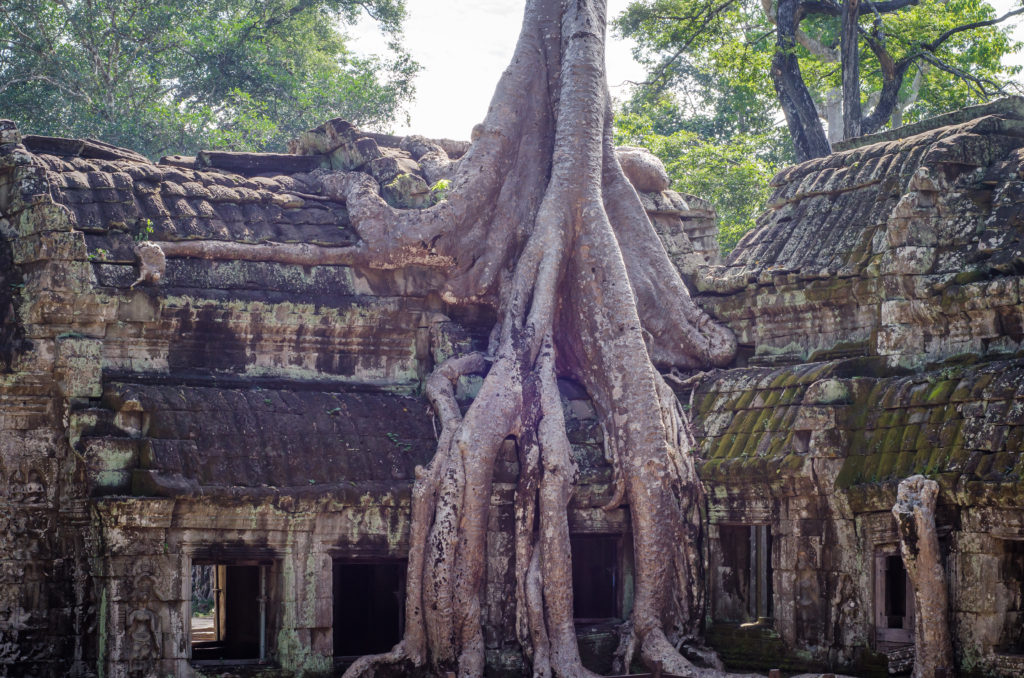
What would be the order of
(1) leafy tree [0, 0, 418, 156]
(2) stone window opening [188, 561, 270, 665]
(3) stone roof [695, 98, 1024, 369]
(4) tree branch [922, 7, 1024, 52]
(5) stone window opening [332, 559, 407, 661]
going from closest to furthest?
(3) stone roof [695, 98, 1024, 369] < (2) stone window opening [188, 561, 270, 665] < (5) stone window opening [332, 559, 407, 661] < (4) tree branch [922, 7, 1024, 52] < (1) leafy tree [0, 0, 418, 156]

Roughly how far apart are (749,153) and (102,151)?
1287cm

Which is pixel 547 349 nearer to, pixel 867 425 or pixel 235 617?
pixel 867 425

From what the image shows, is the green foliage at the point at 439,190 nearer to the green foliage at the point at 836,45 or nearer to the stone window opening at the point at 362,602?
the stone window opening at the point at 362,602

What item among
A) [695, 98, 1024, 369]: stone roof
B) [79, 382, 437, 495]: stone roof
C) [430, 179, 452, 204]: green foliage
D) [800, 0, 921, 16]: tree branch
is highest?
[800, 0, 921, 16]: tree branch

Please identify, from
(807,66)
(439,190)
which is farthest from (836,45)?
(439,190)

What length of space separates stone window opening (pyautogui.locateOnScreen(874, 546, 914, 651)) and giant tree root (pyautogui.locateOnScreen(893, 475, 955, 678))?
563mm

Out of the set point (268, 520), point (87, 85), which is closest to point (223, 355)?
point (268, 520)

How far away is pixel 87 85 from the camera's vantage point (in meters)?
22.5

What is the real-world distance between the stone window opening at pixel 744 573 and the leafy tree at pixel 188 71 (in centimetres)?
1283

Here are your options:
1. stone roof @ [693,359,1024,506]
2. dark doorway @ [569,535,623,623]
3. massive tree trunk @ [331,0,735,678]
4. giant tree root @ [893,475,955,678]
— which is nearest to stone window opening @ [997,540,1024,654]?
giant tree root @ [893,475,955,678]

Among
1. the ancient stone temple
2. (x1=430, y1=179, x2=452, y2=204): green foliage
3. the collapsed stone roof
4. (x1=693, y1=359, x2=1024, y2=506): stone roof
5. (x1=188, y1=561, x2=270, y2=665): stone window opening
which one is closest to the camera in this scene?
(x1=693, y1=359, x2=1024, y2=506): stone roof

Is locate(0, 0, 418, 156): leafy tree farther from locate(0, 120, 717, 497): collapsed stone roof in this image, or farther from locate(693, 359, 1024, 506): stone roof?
locate(693, 359, 1024, 506): stone roof

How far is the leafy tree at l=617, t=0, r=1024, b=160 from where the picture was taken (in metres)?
19.1

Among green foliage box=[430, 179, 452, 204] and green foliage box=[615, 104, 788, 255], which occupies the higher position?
green foliage box=[615, 104, 788, 255]
